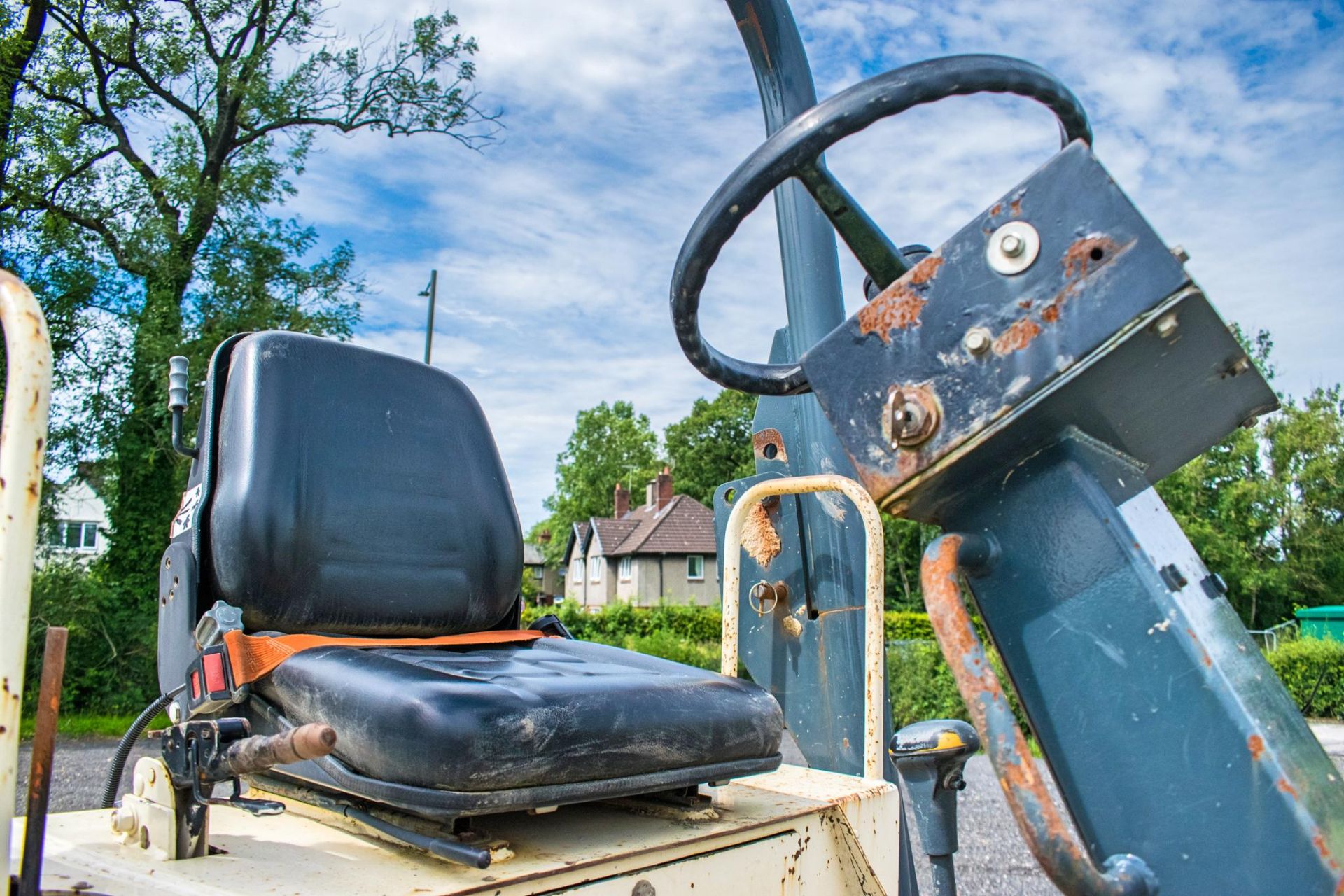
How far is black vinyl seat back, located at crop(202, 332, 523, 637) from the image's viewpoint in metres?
1.91

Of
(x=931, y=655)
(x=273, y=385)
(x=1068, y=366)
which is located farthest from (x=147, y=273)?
(x=1068, y=366)

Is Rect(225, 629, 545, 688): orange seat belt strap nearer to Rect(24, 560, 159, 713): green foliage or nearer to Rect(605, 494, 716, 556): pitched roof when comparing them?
Rect(24, 560, 159, 713): green foliage

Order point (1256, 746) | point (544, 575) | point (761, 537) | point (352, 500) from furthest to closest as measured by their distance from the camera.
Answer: point (544, 575), point (761, 537), point (352, 500), point (1256, 746)

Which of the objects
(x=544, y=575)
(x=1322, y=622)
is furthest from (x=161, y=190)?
(x=544, y=575)

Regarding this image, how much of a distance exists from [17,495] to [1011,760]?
3.02 ft

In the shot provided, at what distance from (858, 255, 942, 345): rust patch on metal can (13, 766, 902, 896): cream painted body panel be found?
2.60 feet

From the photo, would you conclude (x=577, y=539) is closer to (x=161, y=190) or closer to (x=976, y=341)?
(x=161, y=190)

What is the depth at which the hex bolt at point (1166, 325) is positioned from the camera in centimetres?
85

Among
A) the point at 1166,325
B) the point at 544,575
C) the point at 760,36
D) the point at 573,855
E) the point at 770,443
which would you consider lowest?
the point at 573,855

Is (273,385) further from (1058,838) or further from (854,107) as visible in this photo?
(1058,838)

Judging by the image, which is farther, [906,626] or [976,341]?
[906,626]

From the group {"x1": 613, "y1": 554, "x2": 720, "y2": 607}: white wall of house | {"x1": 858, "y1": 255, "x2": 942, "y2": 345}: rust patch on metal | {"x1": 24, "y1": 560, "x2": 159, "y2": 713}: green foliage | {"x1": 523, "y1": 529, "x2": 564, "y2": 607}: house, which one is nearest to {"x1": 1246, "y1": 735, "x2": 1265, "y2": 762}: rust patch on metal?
{"x1": 858, "y1": 255, "x2": 942, "y2": 345}: rust patch on metal

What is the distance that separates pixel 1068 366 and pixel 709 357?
0.56m

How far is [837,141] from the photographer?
108cm
